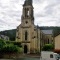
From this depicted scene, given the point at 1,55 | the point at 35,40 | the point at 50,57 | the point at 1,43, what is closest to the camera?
the point at 50,57

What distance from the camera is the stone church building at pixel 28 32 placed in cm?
8375

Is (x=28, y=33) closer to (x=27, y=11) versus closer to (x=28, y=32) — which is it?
(x=28, y=32)

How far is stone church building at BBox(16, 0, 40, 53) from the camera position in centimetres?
8375

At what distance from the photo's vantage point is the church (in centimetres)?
→ 8381

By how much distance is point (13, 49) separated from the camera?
64.1 metres

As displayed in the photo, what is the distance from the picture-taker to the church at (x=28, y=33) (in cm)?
8381

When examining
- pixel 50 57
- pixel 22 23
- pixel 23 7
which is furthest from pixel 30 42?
pixel 50 57

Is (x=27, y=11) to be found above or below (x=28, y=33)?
above

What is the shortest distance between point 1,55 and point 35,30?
25560mm

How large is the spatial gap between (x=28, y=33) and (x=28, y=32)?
1.35ft

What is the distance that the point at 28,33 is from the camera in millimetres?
84625

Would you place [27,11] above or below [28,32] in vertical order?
above

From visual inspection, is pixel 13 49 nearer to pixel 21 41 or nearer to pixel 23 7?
pixel 21 41

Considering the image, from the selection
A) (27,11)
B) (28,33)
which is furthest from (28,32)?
(27,11)
